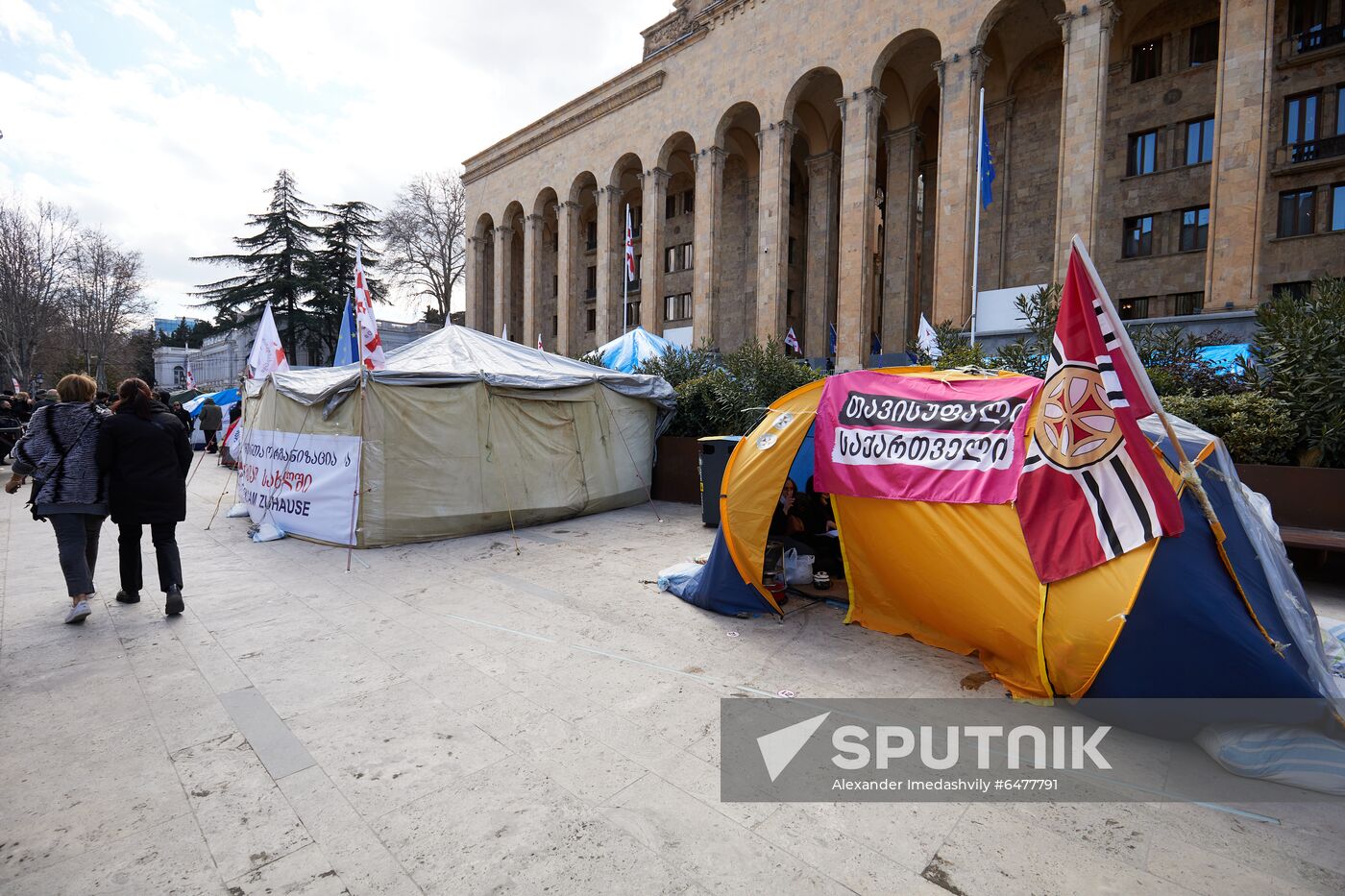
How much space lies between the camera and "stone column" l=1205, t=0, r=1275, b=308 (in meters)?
16.3

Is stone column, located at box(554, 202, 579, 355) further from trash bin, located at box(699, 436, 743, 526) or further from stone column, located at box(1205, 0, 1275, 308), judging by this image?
stone column, located at box(1205, 0, 1275, 308)

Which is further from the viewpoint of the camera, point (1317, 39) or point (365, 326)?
point (1317, 39)

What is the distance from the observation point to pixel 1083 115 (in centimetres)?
1859

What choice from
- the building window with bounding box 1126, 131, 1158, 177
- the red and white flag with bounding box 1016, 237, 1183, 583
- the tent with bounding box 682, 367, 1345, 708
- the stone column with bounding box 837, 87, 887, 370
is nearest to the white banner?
the tent with bounding box 682, 367, 1345, 708


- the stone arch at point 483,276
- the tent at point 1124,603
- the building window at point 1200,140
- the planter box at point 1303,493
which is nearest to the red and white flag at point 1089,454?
the tent at point 1124,603

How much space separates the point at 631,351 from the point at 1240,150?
17.4 metres

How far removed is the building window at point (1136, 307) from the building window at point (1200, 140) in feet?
15.3

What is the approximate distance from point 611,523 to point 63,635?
6.52m

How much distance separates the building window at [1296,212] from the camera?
1948cm

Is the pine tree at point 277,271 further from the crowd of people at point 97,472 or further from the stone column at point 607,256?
the crowd of people at point 97,472

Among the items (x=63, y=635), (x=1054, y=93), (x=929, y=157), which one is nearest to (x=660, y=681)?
(x=63, y=635)

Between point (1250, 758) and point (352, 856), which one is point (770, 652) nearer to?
point (1250, 758)

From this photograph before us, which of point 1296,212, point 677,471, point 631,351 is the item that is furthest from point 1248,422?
point 1296,212

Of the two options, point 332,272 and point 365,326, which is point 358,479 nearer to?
point 365,326
